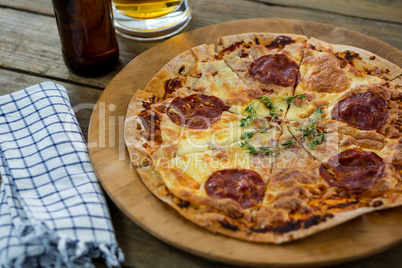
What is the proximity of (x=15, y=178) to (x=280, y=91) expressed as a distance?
1958 millimetres

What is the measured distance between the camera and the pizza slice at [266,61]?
3.39m

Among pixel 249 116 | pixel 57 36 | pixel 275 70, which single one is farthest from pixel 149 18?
pixel 249 116

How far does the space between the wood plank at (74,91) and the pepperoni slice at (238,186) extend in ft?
4.08

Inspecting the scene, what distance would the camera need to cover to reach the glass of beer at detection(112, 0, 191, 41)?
4.10m

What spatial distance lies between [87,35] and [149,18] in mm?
826


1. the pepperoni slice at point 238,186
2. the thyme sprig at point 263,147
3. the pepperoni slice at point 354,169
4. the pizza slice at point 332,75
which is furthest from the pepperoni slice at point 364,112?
the pepperoni slice at point 238,186

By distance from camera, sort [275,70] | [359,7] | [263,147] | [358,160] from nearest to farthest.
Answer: [358,160] < [263,147] < [275,70] < [359,7]

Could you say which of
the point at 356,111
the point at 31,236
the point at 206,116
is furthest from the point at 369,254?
the point at 31,236

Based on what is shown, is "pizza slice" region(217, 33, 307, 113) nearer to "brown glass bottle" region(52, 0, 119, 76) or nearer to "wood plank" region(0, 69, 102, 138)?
"brown glass bottle" region(52, 0, 119, 76)

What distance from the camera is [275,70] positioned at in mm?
3521

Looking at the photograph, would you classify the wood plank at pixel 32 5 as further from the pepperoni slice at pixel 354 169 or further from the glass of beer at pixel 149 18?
the pepperoni slice at pixel 354 169

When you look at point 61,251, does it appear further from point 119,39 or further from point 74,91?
point 119,39

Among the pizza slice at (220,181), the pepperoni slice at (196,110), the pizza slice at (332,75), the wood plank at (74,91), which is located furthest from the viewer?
the wood plank at (74,91)

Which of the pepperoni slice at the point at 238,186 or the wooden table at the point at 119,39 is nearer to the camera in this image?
the pepperoni slice at the point at 238,186
